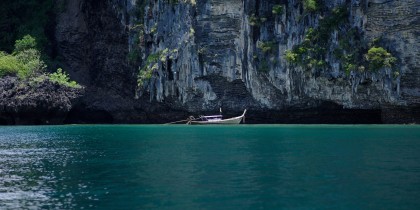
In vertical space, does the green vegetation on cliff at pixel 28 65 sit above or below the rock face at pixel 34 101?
above

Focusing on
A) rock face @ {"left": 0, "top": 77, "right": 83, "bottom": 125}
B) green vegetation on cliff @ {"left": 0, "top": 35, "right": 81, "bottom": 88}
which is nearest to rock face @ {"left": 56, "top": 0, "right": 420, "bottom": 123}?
green vegetation on cliff @ {"left": 0, "top": 35, "right": 81, "bottom": 88}

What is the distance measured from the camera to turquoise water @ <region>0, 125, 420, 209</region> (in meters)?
12.8

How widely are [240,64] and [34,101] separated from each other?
64.0 ft

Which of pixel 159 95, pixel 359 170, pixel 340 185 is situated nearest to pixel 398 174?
pixel 359 170

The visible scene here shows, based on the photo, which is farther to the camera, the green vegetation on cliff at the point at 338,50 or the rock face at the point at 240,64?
the rock face at the point at 240,64

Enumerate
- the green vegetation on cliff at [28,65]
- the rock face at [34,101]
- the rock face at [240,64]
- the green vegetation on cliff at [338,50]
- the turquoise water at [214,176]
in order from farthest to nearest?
the green vegetation on cliff at [28,65] → the rock face at [34,101] → the rock face at [240,64] → the green vegetation on cliff at [338,50] → the turquoise water at [214,176]

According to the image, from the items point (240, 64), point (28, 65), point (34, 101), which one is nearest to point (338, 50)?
point (240, 64)

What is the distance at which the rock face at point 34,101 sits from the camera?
51.0 meters

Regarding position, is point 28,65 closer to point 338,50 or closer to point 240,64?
point 240,64

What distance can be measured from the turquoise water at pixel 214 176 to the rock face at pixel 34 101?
26.5m

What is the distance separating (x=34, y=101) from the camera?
50.9 meters

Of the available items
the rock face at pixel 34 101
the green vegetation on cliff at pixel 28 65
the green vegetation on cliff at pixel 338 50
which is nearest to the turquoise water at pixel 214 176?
the green vegetation on cliff at pixel 338 50

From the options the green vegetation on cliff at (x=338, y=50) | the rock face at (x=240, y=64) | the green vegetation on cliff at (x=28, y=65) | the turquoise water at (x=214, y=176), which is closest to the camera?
the turquoise water at (x=214, y=176)

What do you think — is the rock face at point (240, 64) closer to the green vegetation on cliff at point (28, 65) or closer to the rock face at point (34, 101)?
the green vegetation on cliff at point (28, 65)
